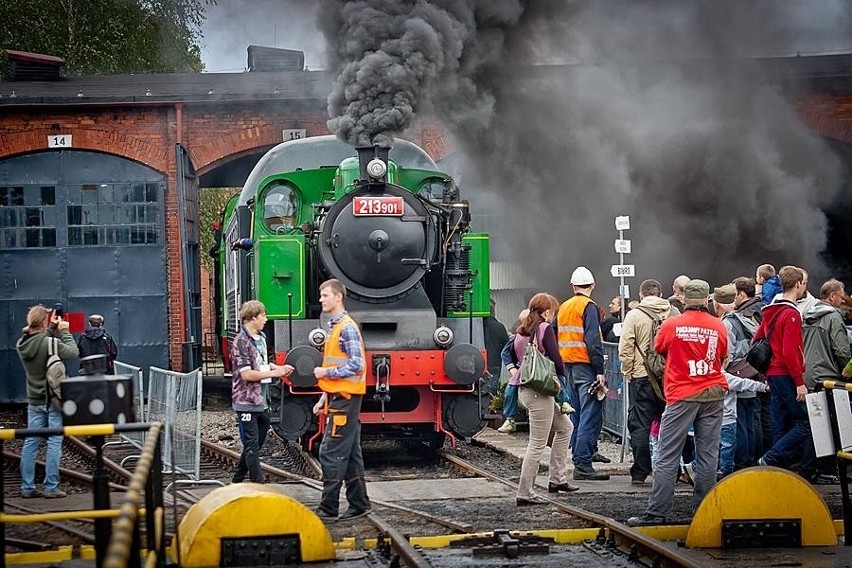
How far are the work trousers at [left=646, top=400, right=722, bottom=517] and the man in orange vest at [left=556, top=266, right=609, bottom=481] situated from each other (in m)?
2.10

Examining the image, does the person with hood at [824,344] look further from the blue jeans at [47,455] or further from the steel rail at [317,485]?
the blue jeans at [47,455]

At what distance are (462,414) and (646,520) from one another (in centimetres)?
359

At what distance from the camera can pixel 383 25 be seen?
12.5 m

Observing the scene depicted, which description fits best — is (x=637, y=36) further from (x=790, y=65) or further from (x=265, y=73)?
(x=265, y=73)

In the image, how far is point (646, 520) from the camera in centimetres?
773

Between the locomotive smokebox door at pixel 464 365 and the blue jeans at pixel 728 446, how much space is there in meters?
2.22

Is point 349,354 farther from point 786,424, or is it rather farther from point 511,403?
point 786,424

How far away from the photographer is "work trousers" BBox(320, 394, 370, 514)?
26.7 ft

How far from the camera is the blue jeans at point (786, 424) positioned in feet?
30.5

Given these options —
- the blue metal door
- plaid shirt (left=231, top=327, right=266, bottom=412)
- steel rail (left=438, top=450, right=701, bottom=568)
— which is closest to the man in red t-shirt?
steel rail (left=438, top=450, right=701, bottom=568)

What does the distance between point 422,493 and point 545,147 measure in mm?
10830

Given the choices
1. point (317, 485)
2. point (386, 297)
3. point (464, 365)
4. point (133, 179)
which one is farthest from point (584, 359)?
point (133, 179)

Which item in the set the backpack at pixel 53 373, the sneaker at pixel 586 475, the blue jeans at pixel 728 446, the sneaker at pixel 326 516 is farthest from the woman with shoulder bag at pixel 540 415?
the backpack at pixel 53 373

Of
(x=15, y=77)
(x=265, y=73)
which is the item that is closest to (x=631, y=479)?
(x=265, y=73)
